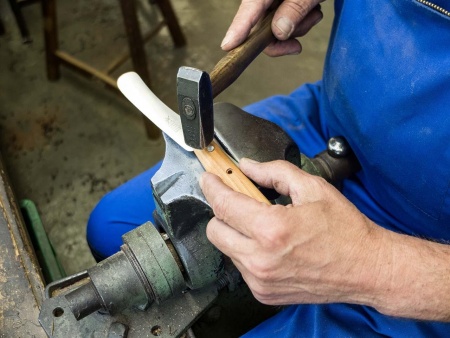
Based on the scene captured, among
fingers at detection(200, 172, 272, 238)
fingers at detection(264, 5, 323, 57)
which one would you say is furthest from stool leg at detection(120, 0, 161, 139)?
fingers at detection(200, 172, 272, 238)

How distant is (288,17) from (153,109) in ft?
1.14

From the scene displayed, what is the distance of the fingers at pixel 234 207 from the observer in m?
0.70

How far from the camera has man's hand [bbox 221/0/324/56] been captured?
969mm

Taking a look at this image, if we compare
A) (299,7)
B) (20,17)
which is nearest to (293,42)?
(299,7)

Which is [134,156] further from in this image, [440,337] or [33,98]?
[440,337]

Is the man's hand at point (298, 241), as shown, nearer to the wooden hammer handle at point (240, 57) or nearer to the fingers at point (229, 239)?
the fingers at point (229, 239)

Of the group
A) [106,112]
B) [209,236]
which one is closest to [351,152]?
[209,236]

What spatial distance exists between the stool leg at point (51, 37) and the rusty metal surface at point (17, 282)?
1260mm

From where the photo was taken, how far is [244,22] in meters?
0.98

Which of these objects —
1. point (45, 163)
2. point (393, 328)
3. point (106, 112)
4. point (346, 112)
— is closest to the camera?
point (393, 328)

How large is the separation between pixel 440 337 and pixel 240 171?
0.44 metres

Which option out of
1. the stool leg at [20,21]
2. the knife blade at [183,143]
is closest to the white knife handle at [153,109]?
the knife blade at [183,143]

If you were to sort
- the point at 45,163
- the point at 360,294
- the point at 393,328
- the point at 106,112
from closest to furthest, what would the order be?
the point at 360,294 → the point at 393,328 → the point at 45,163 → the point at 106,112

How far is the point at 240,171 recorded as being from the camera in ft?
2.70
